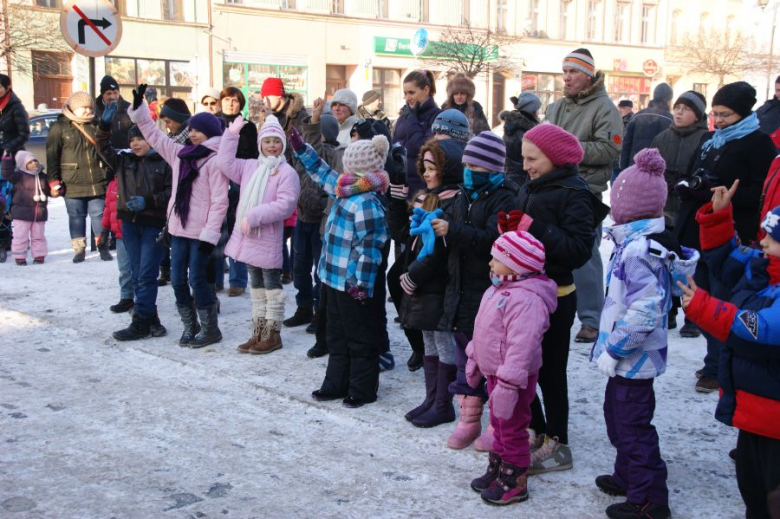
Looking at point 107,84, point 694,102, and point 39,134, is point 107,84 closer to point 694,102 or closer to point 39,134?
point 694,102

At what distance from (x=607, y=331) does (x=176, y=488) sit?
2.25m

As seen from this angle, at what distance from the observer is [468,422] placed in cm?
437

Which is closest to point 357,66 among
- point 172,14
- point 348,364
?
point 172,14

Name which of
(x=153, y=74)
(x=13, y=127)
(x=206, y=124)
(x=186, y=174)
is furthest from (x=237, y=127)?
(x=153, y=74)

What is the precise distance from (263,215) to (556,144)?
268 cm

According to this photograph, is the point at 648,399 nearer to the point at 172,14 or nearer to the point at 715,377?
the point at 715,377

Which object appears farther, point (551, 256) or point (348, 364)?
point (348, 364)

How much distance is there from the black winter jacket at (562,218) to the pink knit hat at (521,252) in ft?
0.34

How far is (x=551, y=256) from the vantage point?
3.84 m

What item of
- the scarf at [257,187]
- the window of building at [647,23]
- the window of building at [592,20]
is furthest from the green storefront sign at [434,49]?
the scarf at [257,187]

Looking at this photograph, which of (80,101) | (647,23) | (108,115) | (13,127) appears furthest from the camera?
(647,23)

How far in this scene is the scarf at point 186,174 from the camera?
20.1ft

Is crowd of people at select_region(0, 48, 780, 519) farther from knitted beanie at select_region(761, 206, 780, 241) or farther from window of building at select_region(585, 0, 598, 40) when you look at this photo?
window of building at select_region(585, 0, 598, 40)

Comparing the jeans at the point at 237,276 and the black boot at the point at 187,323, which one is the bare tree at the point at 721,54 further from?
the black boot at the point at 187,323
